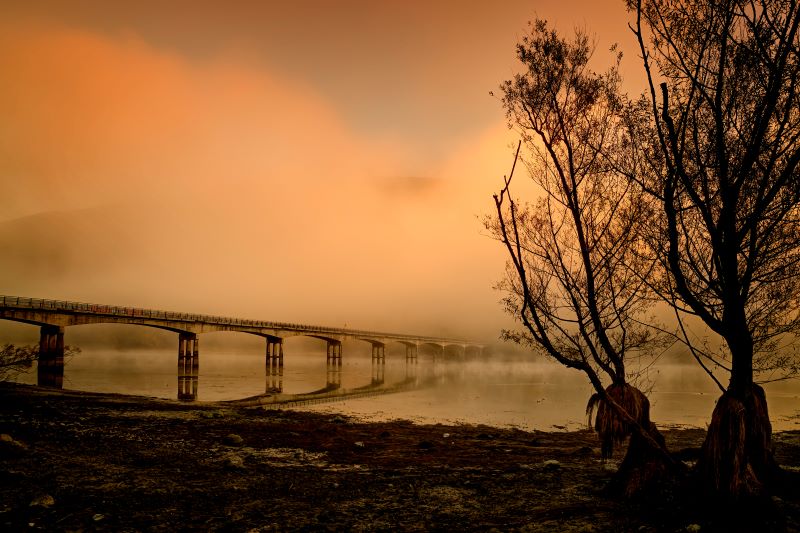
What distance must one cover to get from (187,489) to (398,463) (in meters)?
5.39

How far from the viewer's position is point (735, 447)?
6.15 m

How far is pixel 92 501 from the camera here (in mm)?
7238

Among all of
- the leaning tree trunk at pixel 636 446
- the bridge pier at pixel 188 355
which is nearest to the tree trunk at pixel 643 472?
the leaning tree trunk at pixel 636 446

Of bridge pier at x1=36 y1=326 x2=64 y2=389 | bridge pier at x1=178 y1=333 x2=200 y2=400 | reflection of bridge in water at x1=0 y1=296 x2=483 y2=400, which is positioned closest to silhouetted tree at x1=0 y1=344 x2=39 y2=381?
reflection of bridge in water at x1=0 y1=296 x2=483 y2=400

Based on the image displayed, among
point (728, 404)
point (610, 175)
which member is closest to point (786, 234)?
point (610, 175)

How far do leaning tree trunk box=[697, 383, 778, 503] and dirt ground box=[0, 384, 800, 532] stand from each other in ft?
0.95

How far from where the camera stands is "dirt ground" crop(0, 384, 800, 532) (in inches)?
257

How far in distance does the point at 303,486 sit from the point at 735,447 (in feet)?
23.6

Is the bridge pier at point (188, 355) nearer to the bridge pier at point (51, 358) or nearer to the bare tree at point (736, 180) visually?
the bridge pier at point (51, 358)

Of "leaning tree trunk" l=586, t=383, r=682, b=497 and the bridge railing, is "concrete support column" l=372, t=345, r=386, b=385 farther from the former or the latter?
"leaning tree trunk" l=586, t=383, r=682, b=497

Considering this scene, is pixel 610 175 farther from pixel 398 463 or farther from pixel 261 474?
pixel 261 474

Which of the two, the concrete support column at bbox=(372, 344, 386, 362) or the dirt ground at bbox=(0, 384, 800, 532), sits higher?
the dirt ground at bbox=(0, 384, 800, 532)

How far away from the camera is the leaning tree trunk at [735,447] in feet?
19.8

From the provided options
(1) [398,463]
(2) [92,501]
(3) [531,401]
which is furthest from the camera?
(3) [531,401]
